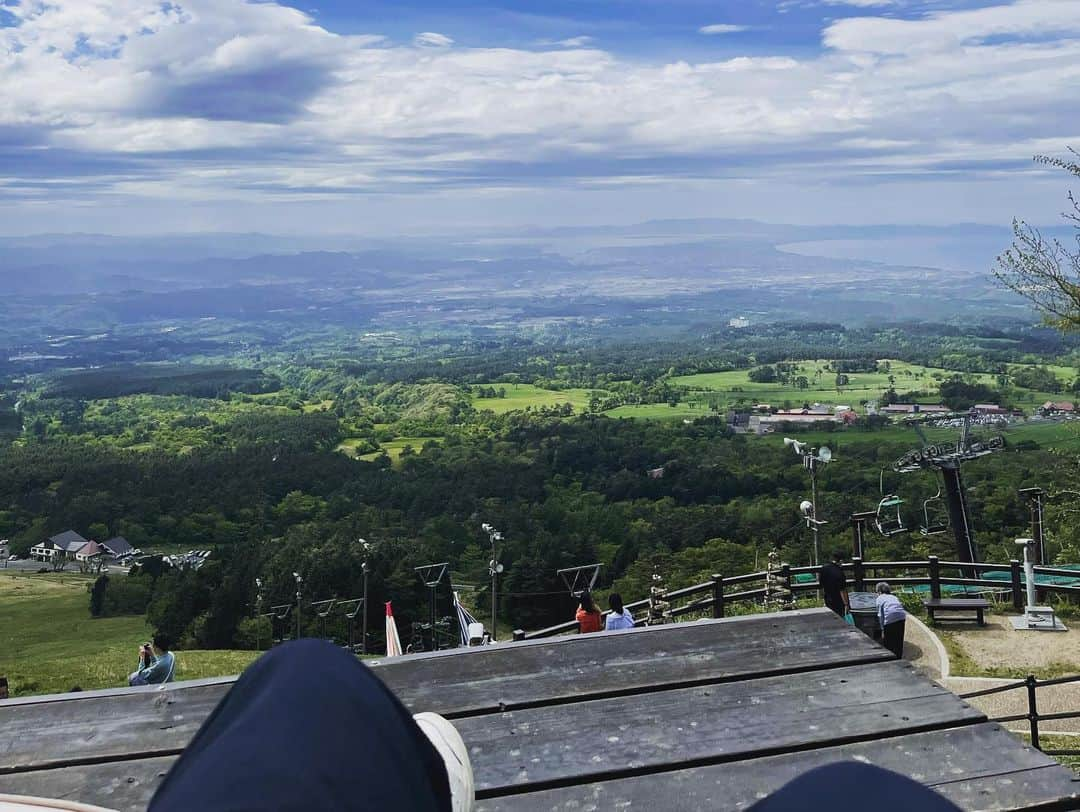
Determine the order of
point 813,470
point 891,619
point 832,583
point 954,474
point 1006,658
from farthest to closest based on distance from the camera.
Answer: point 954,474
point 813,470
point 1006,658
point 891,619
point 832,583

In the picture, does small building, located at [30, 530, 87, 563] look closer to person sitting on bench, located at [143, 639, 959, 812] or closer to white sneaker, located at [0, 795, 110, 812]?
white sneaker, located at [0, 795, 110, 812]

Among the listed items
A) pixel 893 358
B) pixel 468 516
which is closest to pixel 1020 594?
pixel 468 516

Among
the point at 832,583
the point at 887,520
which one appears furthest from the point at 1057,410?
the point at 832,583

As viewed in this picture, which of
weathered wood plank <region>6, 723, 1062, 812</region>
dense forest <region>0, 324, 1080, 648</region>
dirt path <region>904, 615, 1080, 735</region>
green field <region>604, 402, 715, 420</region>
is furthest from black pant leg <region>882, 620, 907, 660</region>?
green field <region>604, 402, 715, 420</region>

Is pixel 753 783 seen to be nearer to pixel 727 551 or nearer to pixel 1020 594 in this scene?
pixel 1020 594

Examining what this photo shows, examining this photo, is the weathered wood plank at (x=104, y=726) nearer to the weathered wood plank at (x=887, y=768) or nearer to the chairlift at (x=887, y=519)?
the weathered wood plank at (x=887, y=768)

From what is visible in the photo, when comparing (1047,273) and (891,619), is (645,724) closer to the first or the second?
(891,619)

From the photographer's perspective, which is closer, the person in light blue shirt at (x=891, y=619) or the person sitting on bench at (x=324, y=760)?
the person sitting on bench at (x=324, y=760)

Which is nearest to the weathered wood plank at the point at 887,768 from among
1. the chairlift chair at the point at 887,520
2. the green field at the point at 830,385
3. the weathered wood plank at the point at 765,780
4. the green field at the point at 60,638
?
the weathered wood plank at the point at 765,780
